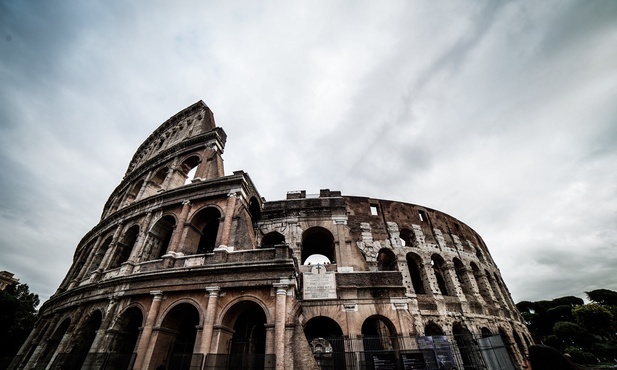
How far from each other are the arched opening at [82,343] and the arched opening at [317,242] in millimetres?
10435

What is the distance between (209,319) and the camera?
355 inches

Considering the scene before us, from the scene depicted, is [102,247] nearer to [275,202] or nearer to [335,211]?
[275,202]

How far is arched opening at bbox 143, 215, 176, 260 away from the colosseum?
0.06 m

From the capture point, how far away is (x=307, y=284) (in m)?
11.5

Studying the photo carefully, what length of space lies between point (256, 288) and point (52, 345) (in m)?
12.6

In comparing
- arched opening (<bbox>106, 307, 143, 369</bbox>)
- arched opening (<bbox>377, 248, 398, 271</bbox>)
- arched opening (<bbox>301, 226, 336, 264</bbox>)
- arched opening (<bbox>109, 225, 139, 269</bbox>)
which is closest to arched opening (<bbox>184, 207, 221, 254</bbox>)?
arched opening (<bbox>106, 307, 143, 369</bbox>)

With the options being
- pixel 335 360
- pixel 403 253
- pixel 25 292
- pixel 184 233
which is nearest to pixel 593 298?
pixel 403 253

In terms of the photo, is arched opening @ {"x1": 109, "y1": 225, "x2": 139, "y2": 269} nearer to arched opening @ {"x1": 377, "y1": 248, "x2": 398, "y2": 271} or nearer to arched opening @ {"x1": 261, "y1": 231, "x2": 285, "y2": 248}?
arched opening @ {"x1": 261, "y1": 231, "x2": 285, "y2": 248}

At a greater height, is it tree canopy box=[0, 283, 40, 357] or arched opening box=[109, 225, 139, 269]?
arched opening box=[109, 225, 139, 269]

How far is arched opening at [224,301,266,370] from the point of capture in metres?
8.66

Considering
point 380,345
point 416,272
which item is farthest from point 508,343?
point 380,345

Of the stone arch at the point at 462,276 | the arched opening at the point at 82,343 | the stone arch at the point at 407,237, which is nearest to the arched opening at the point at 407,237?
the stone arch at the point at 407,237

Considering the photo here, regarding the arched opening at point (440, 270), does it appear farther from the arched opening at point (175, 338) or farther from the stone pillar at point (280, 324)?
the arched opening at point (175, 338)

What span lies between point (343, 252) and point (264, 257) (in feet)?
14.4
